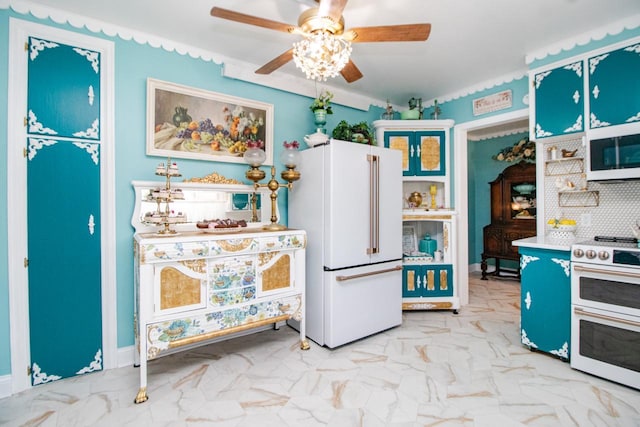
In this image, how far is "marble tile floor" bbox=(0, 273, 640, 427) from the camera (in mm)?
1935

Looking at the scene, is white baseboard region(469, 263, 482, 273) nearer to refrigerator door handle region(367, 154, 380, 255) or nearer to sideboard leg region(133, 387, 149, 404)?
refrigerator door handle region(367, 154, 380, 255)

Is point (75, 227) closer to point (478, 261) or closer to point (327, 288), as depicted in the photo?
point (327, 288)

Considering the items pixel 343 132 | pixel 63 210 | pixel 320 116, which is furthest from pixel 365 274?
pixel 63 210

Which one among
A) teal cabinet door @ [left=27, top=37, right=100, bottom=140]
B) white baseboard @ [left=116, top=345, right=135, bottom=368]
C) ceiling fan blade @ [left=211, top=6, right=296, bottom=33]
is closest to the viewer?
ceiling fan blade @ [left=211, top=6, right=296, bottom=33]

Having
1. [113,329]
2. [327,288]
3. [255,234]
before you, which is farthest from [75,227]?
[327,288]

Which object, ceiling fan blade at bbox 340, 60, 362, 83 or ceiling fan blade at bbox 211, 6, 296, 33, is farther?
ceiling fan blade at bbox 340, 60, 362, 83

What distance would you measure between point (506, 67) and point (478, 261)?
417 cm

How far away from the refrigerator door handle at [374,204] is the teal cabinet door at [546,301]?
4.25 feet

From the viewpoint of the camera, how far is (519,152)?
555 centimetres

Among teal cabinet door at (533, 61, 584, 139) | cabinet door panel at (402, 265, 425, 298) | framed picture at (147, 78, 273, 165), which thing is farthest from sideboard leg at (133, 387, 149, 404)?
teal cabinet door at (533, 61, 584, 139)

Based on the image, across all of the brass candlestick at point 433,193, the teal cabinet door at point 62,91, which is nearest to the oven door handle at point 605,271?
the brass candlestick at point 433,193

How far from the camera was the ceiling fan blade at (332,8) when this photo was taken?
1562 millimetres

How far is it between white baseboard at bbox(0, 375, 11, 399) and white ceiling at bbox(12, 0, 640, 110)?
2713 mm

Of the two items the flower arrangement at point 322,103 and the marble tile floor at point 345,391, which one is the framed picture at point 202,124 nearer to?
the flower arrangement at point 322,103
